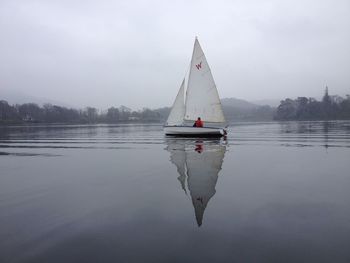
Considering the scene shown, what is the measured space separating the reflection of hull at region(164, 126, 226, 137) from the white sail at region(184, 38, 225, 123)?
180 centimetres

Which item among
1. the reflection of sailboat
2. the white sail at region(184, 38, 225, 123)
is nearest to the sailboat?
the white sail at region(184, 38, 225, 123)

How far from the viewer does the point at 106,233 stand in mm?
6266

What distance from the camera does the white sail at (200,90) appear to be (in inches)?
1258

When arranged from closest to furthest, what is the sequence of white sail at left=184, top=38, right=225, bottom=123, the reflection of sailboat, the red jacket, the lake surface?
the lake surface, the reflection of sailboat, the red jacket, white sail at left=184, top=38, right=225, bottom=123

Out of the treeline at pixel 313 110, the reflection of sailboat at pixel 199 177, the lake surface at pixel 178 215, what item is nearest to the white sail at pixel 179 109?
the reflection of sailboat at pixel 199 177

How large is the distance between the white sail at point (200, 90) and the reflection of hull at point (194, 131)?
5.91 feet

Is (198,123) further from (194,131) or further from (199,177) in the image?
(199,177)

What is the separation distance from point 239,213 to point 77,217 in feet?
11.9

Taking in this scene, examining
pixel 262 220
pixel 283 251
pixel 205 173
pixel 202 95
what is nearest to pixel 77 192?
pixel 205 173

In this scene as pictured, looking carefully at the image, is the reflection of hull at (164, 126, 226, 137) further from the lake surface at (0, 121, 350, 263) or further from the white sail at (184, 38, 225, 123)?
the lake surface at (0, 121, 350, 263)

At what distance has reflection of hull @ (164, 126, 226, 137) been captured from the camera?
30234 mm

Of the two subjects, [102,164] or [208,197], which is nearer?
[208,197]

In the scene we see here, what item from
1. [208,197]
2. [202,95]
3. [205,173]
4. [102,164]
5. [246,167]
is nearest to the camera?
[208,197]

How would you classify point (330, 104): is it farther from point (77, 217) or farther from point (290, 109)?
point (77, 217)
